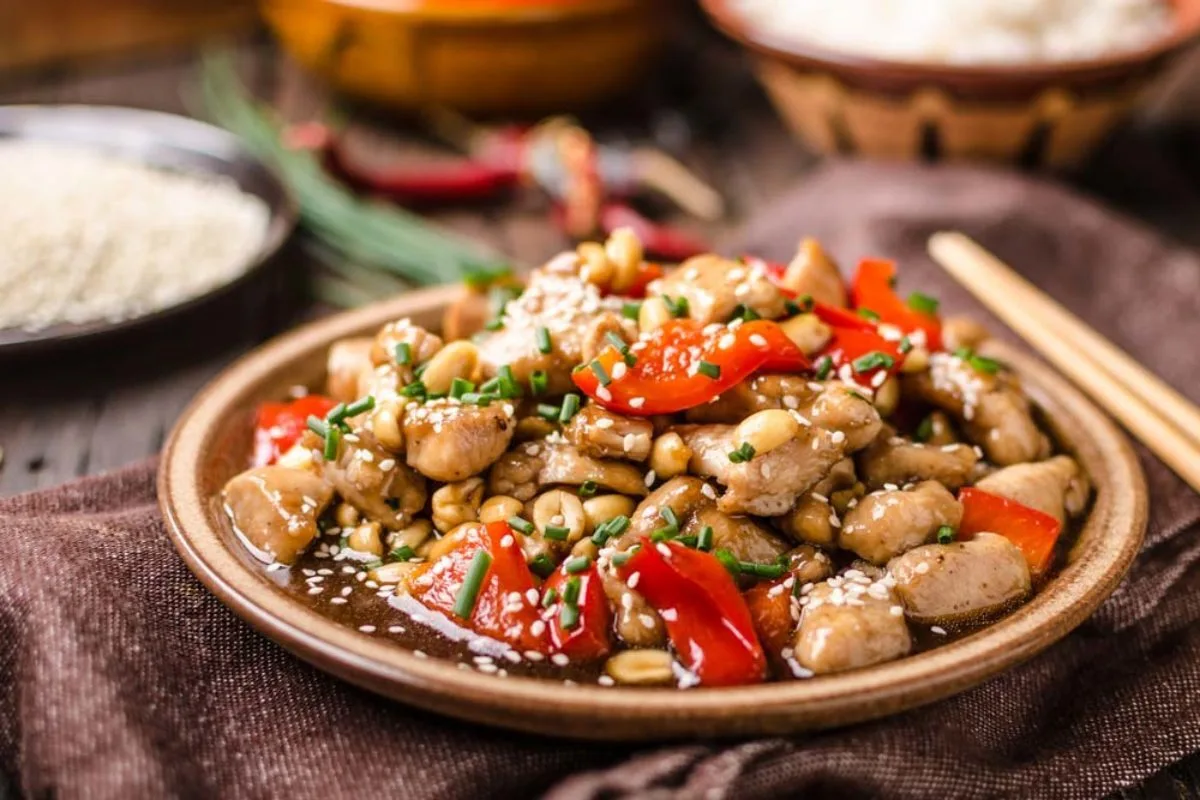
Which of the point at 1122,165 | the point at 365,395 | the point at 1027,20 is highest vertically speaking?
the point at 1027,20

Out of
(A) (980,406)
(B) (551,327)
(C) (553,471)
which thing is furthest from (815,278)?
(C) (553,471)

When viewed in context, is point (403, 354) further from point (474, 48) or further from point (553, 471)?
point (474, 48)

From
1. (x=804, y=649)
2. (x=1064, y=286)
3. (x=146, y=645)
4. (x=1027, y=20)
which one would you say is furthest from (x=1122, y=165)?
(x=146, y=645)

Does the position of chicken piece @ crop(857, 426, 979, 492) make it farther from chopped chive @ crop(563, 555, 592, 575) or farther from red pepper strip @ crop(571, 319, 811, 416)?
chopped chive @ crop(563, 555, 592, 575)

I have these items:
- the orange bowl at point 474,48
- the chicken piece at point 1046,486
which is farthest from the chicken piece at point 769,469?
the orange bowl at point 474,48

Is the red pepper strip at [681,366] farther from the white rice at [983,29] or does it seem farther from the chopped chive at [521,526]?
the white rice at [983,29]

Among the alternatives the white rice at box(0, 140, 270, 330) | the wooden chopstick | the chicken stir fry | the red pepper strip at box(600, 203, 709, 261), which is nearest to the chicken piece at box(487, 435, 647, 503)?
the chicken stir fry

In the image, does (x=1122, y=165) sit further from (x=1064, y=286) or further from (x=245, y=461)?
(x=245, y=461)
